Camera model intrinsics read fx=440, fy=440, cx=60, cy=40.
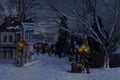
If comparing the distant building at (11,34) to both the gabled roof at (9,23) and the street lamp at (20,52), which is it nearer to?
the gabled roof at (9,23)

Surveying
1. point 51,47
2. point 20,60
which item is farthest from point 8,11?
point 51,47

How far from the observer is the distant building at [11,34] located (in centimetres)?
4947

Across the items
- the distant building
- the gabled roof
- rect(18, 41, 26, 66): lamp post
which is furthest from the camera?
the distant building

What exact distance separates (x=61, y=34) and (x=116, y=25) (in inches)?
1183

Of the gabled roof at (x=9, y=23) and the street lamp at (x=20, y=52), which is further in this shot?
the gabled roof at (x=9, y=23)

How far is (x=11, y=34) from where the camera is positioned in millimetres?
51688

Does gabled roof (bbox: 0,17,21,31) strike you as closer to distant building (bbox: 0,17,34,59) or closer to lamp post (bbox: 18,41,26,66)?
distant building (bbox: 0,17,34,59)

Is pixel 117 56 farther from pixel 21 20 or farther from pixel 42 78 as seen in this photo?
pixel 42 78

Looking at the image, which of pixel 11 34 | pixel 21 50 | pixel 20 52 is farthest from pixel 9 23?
pixel 21 50

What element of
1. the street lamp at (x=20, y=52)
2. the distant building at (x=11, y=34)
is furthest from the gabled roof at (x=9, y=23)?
the street lamp at (x=20, y=52)

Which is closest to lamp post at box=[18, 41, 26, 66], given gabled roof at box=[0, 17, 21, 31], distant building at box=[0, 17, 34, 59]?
distant building at box=[0, 17, 34, 59]

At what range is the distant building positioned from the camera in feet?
162

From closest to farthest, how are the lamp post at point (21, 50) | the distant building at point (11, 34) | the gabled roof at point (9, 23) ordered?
the lamp post at point (21, 50) → the gabled roof at point (9, 23) → the distant building at point (11, 34)

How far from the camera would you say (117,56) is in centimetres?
6234
